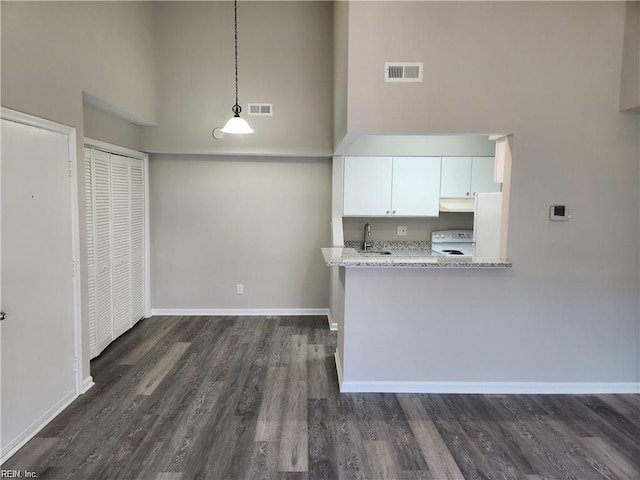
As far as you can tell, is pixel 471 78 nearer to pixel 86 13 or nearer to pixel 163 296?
pixel 86 13

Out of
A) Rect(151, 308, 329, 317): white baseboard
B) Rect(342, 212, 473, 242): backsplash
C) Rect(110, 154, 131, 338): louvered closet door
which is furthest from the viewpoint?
Rect(342, 212, 473, 242): backsplash

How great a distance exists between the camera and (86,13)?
9.83 ft

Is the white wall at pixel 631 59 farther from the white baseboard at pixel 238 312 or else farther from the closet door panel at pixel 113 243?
the closet door panel at pixel 113 243

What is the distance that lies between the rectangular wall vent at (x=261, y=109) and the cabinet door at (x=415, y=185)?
5.27ft

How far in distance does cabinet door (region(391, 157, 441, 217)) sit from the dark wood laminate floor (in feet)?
7.21

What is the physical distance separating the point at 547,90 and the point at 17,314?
12.7 feet

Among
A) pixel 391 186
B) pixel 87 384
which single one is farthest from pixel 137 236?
pixel 391 186

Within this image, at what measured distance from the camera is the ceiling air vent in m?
2.82

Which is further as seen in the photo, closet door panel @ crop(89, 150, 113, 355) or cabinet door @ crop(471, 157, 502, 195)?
cabinet door @ crop(471, 157, 502, 195)

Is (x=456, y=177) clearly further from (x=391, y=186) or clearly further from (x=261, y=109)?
(x=261, y=109)

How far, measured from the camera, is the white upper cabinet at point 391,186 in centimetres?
474

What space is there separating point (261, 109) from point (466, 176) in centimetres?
261

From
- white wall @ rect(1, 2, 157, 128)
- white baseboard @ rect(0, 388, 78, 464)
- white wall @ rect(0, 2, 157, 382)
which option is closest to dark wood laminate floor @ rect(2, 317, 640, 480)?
white baseboard @ rect(0, 388, 78, 464)

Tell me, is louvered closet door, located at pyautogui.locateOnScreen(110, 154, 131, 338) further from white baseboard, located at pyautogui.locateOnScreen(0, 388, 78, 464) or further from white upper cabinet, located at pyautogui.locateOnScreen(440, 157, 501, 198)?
white upper cabinet, located at pyautogui.locateOnScreen(440, 157, 501, 198)
